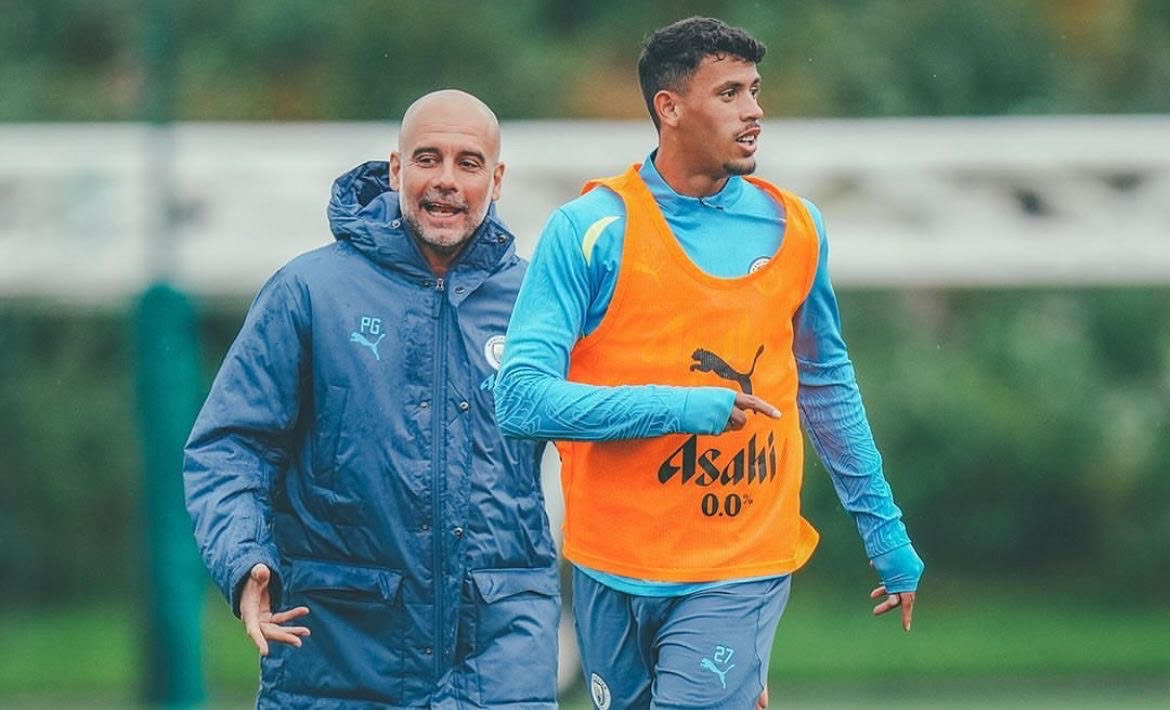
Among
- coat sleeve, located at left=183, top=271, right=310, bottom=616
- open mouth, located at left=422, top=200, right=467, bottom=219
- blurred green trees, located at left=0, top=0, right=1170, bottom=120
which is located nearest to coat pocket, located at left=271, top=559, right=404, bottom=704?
coat sleeve, located at left=183, top=271, right=310, bottom=616

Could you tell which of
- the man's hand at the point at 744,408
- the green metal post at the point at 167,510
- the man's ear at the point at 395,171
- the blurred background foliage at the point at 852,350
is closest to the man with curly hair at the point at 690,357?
the man's hand at the point at 744,408

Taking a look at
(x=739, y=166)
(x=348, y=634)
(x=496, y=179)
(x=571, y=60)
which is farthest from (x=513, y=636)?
(x=571, y=60)

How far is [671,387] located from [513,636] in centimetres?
62

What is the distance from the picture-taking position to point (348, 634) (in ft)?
14.6

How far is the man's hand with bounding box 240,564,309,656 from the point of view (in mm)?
4160

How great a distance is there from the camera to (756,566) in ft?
15.0

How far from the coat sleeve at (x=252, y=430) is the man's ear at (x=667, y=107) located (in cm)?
82

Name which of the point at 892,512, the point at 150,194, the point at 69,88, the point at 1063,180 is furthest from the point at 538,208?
the point at 892,512

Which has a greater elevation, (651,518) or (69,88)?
(69,88)

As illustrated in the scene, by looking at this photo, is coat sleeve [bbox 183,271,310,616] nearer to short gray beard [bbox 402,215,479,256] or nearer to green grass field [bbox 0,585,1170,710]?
short gray beard [bbox 402,215,479,256]

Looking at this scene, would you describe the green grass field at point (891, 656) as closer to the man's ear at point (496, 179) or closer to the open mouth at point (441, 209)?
the man's ear at point (496, 179)

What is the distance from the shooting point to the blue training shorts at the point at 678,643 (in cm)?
448

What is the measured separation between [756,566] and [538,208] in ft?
21.9

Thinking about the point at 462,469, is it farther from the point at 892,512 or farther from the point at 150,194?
the point at 150,194
